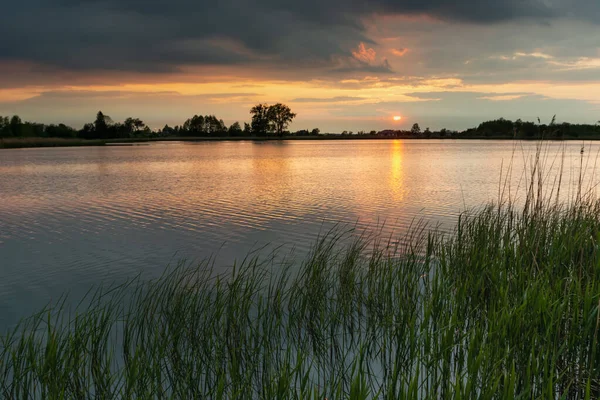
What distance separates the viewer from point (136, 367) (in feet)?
16.4

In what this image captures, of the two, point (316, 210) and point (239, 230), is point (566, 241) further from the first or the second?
point (316, 210)

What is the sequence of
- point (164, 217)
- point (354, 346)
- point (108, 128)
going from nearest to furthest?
1. point (354, 346)
2. point (164, 217)
3. point (108, 128)

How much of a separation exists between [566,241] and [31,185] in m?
30.2

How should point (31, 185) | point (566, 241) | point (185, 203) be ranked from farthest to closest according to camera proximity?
point (31, 185)
point (185, 203)
point (566, 241)

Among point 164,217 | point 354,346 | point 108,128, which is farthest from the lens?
point 108,128

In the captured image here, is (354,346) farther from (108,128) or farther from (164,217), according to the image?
(108,128)

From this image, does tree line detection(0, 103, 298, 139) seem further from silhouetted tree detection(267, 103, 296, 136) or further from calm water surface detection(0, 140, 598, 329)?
calm water surface detection(0, 140, 598, 329)

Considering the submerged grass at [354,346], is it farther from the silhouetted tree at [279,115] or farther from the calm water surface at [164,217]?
the silhouetted tree at [279,115]

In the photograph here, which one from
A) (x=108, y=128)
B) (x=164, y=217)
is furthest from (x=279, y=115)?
(x=164, y=217)

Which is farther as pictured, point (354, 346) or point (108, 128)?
point (108, 128)

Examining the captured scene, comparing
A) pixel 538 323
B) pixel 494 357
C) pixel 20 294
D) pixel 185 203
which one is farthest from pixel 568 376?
pixel 185 203

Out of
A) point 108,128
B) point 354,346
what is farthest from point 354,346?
point 108,128

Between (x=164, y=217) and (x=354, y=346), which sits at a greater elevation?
(x=354, y=346)

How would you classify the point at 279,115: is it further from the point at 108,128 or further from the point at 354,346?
the point at 354,346
